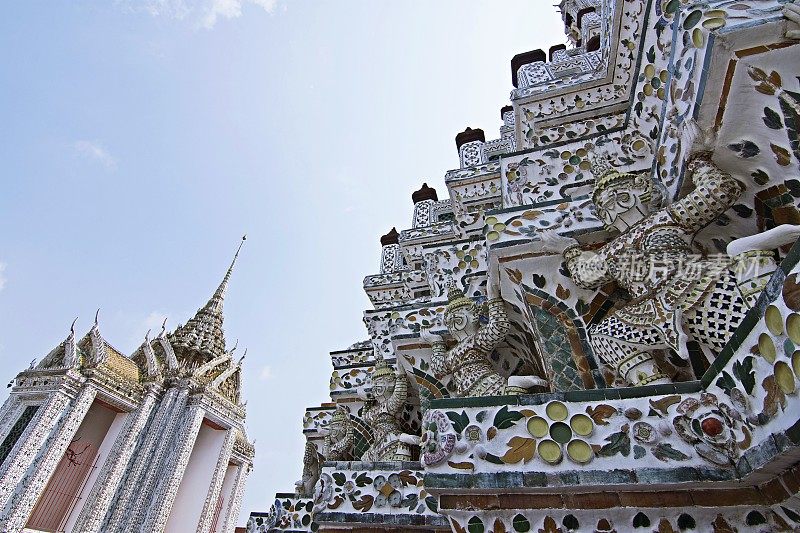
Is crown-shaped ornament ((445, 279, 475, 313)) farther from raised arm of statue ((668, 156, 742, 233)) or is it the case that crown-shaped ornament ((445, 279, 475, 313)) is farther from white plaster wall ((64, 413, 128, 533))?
white plaster wall ((64, 413, 128, 533))

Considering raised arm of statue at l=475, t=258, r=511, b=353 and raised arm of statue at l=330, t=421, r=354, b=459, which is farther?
raised arm of statue at l=330, t=421, r=354, b=459

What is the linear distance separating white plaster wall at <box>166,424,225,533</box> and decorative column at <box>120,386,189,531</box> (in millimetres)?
2468

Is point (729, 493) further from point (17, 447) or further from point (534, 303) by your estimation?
point (17, 447)

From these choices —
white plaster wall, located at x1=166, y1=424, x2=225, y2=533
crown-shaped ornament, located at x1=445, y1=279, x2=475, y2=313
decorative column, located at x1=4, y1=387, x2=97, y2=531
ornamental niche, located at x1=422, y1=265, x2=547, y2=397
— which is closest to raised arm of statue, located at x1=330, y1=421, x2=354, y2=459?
ornamental niche, located at x1=422, y1=265, x2=547, y2=397

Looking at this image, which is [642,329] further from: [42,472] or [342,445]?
[42,472]

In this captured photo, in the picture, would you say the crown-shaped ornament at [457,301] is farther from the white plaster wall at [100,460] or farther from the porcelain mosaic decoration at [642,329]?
the white plaster wall at [100,460]

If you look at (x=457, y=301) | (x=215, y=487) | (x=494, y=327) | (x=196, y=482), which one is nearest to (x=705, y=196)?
(x=494, y=327)

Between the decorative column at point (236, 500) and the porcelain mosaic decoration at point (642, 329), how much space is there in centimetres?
2146

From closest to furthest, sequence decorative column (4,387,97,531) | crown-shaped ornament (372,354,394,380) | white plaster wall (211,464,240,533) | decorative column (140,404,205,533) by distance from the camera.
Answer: crown-shaped ornament (372,354,394,380)
decorative column (4,387,97,531)
decorative column (140,404,205,533)
white plaster wall (211,464,240,533)

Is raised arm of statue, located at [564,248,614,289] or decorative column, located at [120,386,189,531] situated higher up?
decorative column, located at [120,386,189,531]

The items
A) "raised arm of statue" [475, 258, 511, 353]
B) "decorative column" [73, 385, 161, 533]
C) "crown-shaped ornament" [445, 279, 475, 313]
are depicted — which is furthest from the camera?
"decorative column" [73, 385, 161, 533]

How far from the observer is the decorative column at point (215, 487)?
A: 66.0ft

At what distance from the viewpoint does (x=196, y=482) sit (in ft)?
70.7

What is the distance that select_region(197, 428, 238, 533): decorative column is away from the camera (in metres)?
20.1
